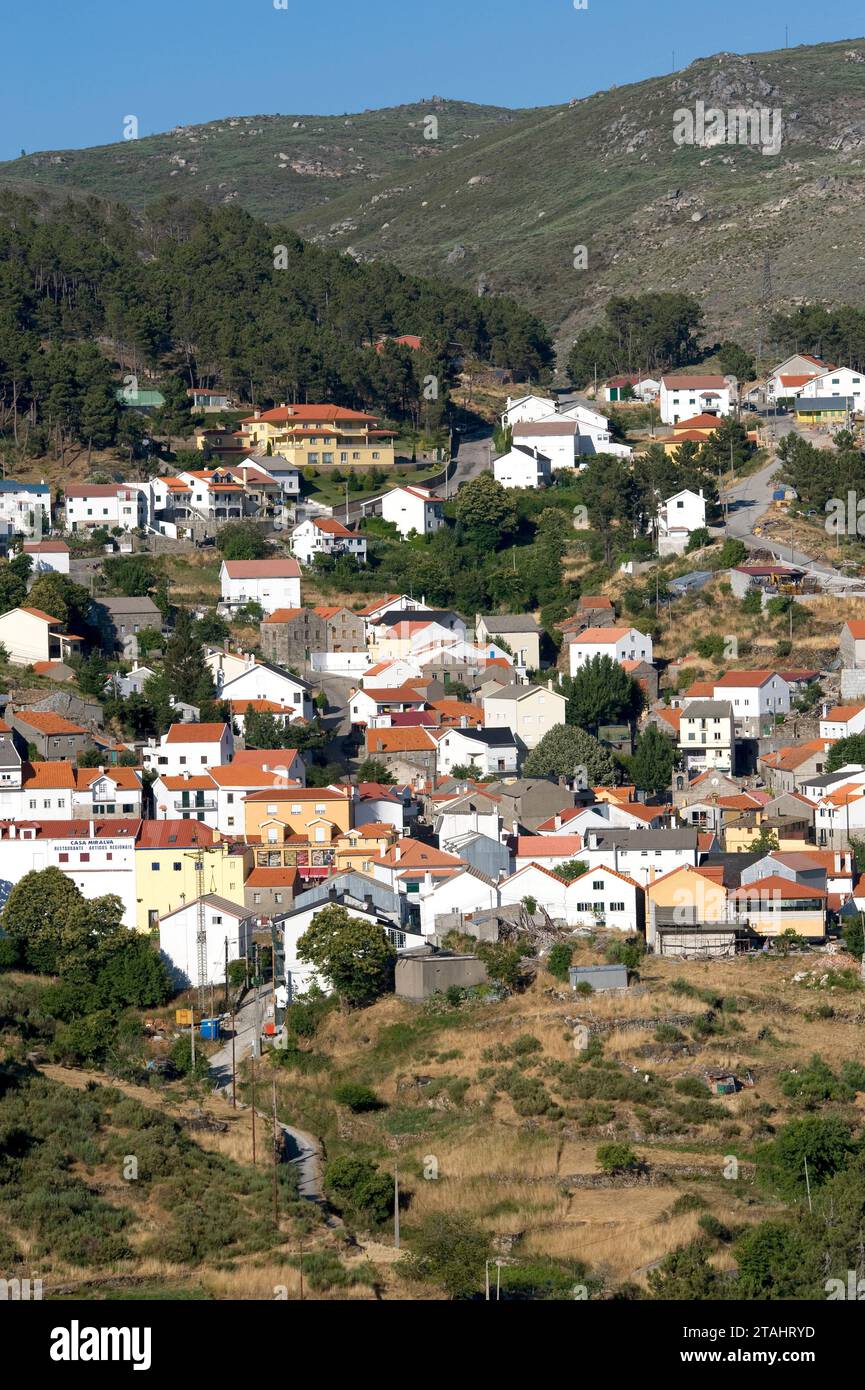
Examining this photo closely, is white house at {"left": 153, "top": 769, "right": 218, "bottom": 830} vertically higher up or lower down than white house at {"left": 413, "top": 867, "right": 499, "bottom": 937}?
higher up

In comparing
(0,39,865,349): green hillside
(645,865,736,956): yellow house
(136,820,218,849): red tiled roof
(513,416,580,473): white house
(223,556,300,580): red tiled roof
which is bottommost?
(645,865,736,956): yellow house

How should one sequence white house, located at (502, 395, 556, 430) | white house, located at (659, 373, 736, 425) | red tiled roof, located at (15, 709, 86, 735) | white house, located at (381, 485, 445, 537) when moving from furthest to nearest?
white house, located at (659, 373, 736, 425) → white house, located at (502, 395, 556, 430) → white house, located at (381, 485, 445, 537) → red tiled roof, located at (15, 709, 86, 735)

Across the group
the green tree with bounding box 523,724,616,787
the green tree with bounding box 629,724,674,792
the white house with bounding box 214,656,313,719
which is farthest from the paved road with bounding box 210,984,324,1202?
the white house with bounding box 214,656,313,719

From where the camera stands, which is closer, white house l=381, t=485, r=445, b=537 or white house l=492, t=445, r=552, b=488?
white house l=381, t=485, r=445, b=537

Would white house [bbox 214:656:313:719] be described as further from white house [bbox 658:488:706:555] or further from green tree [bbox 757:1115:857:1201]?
green tree [bbox 757:1115:857:1201]
